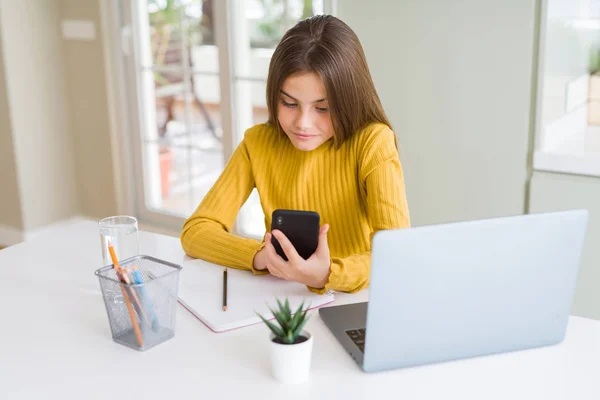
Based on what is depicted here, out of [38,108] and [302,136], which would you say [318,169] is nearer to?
[302,136]

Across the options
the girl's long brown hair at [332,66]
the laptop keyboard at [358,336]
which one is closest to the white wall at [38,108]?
the girl's long brown hair at [332,66]

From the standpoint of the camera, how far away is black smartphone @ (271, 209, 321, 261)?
143cm

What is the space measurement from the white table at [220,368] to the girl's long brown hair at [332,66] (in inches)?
17.5

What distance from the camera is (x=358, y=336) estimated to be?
131 centimetres

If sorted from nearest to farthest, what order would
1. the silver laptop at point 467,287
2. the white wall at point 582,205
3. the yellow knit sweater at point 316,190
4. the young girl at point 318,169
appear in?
the silver laptop at point 467,287 < the young girl at point 318,169 < the yellow knit sweater at point 316,190 < the white wall at point 582,205

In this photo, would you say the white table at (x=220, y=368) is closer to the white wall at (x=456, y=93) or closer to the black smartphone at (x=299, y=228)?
the black smartphone at (x=299, y=228)

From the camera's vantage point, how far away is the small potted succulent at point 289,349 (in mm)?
1149

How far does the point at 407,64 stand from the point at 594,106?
2.21 ft

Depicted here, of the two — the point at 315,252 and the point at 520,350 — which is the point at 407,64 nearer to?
the point at 315,252

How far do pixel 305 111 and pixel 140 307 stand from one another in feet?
1.95

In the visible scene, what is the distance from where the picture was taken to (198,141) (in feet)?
12.6

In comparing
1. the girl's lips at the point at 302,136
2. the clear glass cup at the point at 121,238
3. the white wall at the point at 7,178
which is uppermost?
the girl's lips at the point at 302,136

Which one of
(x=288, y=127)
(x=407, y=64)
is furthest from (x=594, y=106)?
(x=288, y=127)

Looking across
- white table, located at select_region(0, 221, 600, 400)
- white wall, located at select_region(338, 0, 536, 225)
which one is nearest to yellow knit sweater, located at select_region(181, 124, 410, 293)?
white table, located at select_region(0, 221, 600, 400)
